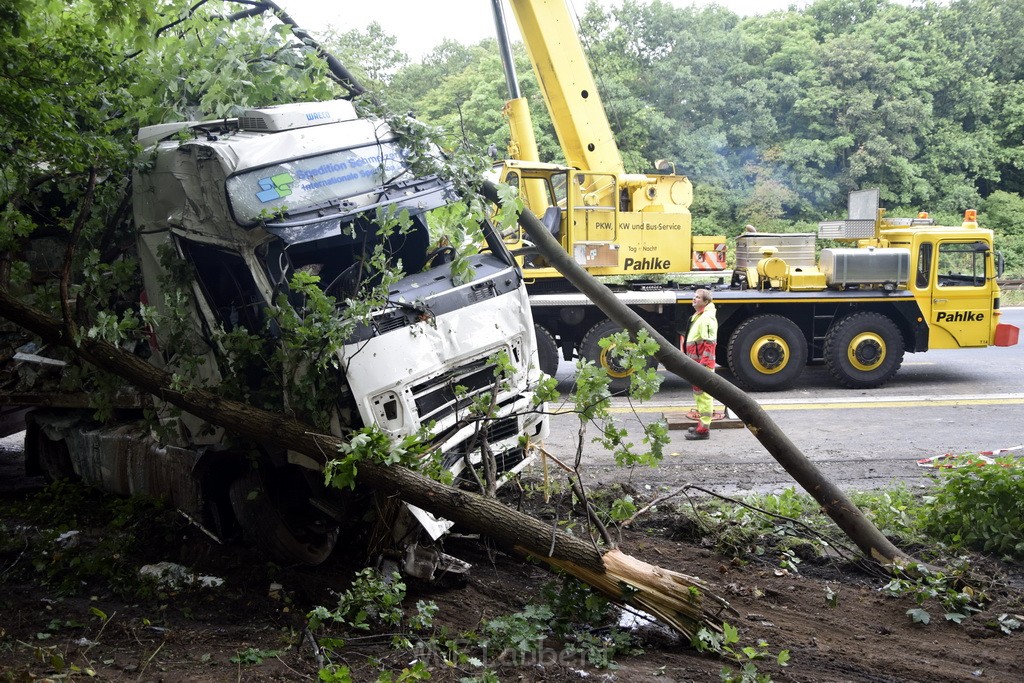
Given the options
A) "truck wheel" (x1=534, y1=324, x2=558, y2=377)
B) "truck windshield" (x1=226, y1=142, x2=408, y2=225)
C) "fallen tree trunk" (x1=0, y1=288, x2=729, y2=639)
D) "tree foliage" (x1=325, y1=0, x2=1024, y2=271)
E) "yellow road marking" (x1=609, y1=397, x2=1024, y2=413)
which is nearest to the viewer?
"fallen tree trunk" (x1=0, y1=288, x2=729, y2=639)

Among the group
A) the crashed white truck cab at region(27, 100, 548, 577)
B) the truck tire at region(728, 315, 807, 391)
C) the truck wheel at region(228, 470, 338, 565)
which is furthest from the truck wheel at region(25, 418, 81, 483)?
the truck tire at region(728, 315, 807, 391)

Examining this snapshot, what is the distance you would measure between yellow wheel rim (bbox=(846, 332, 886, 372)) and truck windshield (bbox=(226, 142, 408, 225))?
7.52 m

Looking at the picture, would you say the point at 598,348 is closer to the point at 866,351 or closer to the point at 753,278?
the point at 753,278

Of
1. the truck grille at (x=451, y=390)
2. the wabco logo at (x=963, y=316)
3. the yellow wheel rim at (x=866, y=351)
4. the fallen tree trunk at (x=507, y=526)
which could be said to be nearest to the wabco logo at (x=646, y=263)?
the yellow wheel rim at (x=866, y=351)

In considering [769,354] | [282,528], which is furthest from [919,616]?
[769,354]

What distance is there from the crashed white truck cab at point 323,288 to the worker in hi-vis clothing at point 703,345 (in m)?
3.52

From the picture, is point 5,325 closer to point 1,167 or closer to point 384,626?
point 1,167

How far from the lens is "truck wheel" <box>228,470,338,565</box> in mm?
6180

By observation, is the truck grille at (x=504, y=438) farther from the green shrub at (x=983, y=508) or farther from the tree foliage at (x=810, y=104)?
the tree foliage at (x=810, y=104)

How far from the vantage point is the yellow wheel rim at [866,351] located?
467 inches

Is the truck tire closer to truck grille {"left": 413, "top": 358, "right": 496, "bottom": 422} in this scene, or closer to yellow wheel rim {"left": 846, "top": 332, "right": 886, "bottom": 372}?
yellow wheel rim {"left": 846, "top": 332, "right": 886, "bottom": 372}

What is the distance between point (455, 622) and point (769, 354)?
7591 millimetres

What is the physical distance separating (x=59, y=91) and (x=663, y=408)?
721cm

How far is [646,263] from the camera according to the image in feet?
40.3
